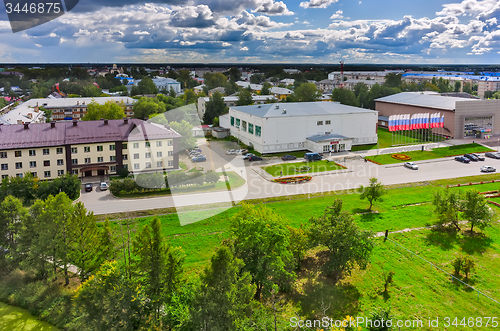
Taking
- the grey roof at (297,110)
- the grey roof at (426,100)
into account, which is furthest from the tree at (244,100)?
the grey roof at (426,100)

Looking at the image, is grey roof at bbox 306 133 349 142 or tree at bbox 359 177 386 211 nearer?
tree at bbox 359 177 386 211

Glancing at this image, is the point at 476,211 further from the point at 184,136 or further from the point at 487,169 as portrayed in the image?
the point at 184,136

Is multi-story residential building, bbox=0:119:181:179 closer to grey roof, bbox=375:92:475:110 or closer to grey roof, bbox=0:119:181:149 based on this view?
grey roof, bbox=0:119:181:149

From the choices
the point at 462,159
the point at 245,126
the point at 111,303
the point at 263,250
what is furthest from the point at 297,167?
the point at 111,303

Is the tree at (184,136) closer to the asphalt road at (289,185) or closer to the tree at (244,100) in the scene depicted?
the asphalt road at (289,185)

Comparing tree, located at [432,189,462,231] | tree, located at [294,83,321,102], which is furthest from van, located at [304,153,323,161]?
tree, located at [294,83,321,102]

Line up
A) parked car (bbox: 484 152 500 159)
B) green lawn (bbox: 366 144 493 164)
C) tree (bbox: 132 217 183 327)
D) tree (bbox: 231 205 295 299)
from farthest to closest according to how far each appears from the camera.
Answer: parked car (bbox: 484 152 500 159)
green lawn (bbox: 366 144 493 164)
tree (bbox: 231 205 295 299)
tree (bbox: 132 217 183 327)
